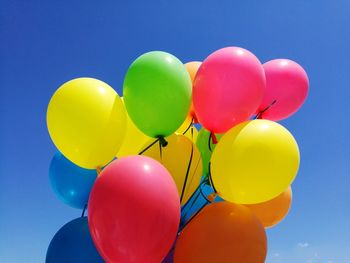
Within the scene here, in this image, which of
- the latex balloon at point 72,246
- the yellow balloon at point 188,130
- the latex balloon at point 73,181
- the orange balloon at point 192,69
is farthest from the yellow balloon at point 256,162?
the latex balloon at point 73,181

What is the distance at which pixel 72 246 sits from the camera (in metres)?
3.55

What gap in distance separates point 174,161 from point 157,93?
0.76m

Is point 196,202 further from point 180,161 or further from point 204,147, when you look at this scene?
point 204,147

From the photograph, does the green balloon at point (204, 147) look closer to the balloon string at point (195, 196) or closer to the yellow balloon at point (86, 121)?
the balloon string at point (195, 196)

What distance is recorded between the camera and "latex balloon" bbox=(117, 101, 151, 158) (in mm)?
4207

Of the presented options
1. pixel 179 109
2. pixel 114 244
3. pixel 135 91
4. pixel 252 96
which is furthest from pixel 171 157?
pixel 114 244

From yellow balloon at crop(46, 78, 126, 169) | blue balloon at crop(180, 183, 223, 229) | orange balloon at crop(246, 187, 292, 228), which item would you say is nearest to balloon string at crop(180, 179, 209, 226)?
blue balloon at crop(180, 183, 223, 229)

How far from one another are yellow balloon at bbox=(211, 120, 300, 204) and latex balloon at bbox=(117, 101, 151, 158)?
1.19 meters

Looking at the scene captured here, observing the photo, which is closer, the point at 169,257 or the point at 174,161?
the point at 169,257

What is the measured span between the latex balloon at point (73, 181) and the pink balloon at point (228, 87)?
1492mm

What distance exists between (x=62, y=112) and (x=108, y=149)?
55cm

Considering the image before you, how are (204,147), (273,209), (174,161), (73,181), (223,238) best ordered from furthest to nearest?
1. (204,147)
2. (73,181)
3. (273,209)
4. (174,161)
5. (223,238)

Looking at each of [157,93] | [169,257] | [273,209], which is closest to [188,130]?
[157,93]

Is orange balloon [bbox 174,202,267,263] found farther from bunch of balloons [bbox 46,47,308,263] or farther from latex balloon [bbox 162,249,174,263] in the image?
latex balloon [bbox 162,249,174,263]
